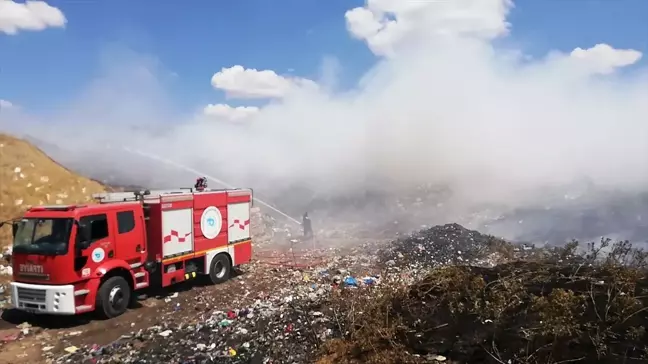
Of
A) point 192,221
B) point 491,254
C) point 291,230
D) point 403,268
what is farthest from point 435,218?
point 192,221

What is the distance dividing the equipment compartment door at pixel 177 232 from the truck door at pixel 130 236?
49 cm

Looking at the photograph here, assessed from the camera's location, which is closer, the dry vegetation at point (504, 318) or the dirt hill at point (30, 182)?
the dry vegetation at point (504, 318)

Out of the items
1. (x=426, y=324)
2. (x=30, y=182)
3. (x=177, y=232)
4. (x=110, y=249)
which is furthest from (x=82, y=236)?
(x=30, y=182)

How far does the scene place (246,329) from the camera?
301 inches

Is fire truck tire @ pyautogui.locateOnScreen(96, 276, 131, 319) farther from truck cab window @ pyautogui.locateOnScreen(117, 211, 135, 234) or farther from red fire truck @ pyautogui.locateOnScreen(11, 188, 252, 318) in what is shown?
truck cab window @ pyautogui.locateOnScreen(117, 211, 135, 234)

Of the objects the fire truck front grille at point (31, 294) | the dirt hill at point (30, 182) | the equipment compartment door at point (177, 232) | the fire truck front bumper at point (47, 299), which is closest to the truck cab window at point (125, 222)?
the equipment compartment door at point (177, 232)

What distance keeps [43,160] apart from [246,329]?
17.0 meters

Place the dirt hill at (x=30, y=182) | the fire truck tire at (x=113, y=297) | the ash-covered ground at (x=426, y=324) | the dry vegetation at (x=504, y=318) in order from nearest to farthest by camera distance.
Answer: the dry vegetation at (x=504, y=318), the ash-covered ground at (x=426, y=324), the fire truck tire at (x=113, y=297), the dirt hill at (x=30, y=182)

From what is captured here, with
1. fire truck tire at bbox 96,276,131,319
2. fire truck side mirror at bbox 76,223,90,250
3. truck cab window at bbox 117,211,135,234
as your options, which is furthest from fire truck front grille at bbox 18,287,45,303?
truck cab window at bbox 117,211,135,234

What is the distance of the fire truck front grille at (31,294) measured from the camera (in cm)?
888

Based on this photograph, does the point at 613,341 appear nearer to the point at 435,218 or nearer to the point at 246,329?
the point at 246,329

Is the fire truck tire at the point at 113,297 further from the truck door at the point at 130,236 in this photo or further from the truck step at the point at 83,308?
the truck door at the point at 130,236

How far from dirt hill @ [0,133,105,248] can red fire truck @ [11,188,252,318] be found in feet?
30.6

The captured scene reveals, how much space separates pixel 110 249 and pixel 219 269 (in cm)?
346
